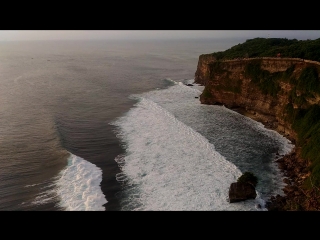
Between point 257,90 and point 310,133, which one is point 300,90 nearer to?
point 310,133

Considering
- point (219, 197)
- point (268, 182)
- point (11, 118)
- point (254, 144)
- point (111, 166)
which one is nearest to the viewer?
point (219, 197)

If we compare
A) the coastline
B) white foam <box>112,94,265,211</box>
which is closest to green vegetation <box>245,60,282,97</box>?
the coastline

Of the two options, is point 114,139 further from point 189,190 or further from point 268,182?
point 268,182

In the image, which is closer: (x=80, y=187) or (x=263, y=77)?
(x=80, y=187)

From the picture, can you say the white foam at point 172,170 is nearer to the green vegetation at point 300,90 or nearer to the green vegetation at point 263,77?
the green vegetation at point 300,90

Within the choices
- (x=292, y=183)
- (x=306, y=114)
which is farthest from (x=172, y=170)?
(x=306, y=114)

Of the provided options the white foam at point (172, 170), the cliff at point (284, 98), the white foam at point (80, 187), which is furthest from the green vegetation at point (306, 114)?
the white foam at point (80, 187)

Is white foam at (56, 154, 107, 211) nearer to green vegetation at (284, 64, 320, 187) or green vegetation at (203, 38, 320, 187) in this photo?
green vegetation at (203, 38, 320, 187)
